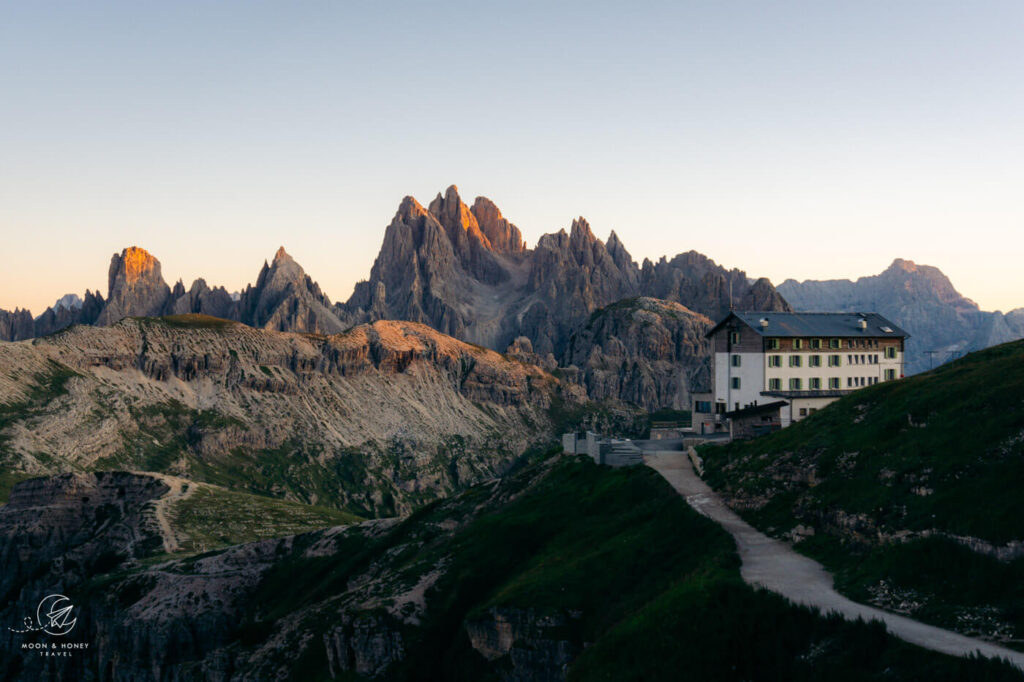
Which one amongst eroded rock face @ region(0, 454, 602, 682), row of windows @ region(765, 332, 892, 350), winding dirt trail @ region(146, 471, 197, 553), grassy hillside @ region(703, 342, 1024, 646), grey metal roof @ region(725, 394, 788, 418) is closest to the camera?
grassy hillside @ region(703, 342, 1024, 646)

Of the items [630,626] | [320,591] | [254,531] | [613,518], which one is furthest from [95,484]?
[630,626]

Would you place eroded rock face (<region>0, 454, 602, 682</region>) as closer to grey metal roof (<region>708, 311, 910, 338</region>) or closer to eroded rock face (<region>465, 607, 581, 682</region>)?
eroded rock face (<region>465, 607, 581, 682</region>)

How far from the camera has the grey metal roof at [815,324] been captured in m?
83.4

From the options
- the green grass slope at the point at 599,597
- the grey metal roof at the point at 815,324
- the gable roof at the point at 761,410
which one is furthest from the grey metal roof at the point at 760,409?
the green grass slope at the point at 599,597

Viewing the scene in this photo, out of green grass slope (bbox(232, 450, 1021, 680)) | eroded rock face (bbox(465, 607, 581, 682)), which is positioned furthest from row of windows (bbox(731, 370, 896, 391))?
eroded rock face (bbox(465, 607, 581, 682))

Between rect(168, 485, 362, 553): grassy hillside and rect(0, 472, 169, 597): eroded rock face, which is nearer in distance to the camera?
rect(0, 472, 169, 597): eroded rock face

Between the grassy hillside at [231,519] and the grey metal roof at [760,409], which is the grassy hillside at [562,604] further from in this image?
the grassy hillside at [231,519]

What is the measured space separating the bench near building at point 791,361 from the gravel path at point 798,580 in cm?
2671

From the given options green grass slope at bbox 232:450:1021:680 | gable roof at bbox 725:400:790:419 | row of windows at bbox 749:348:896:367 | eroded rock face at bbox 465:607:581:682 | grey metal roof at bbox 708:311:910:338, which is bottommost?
eroded rock face at bbox 465:607:581:682

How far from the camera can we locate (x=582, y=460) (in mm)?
72125

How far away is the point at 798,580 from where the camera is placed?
3678cm

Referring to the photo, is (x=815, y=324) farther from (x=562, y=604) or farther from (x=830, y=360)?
(x=562, y=604)

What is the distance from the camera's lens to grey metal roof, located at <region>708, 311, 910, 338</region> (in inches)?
3285

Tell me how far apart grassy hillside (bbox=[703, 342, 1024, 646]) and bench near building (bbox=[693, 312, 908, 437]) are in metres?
21.2
